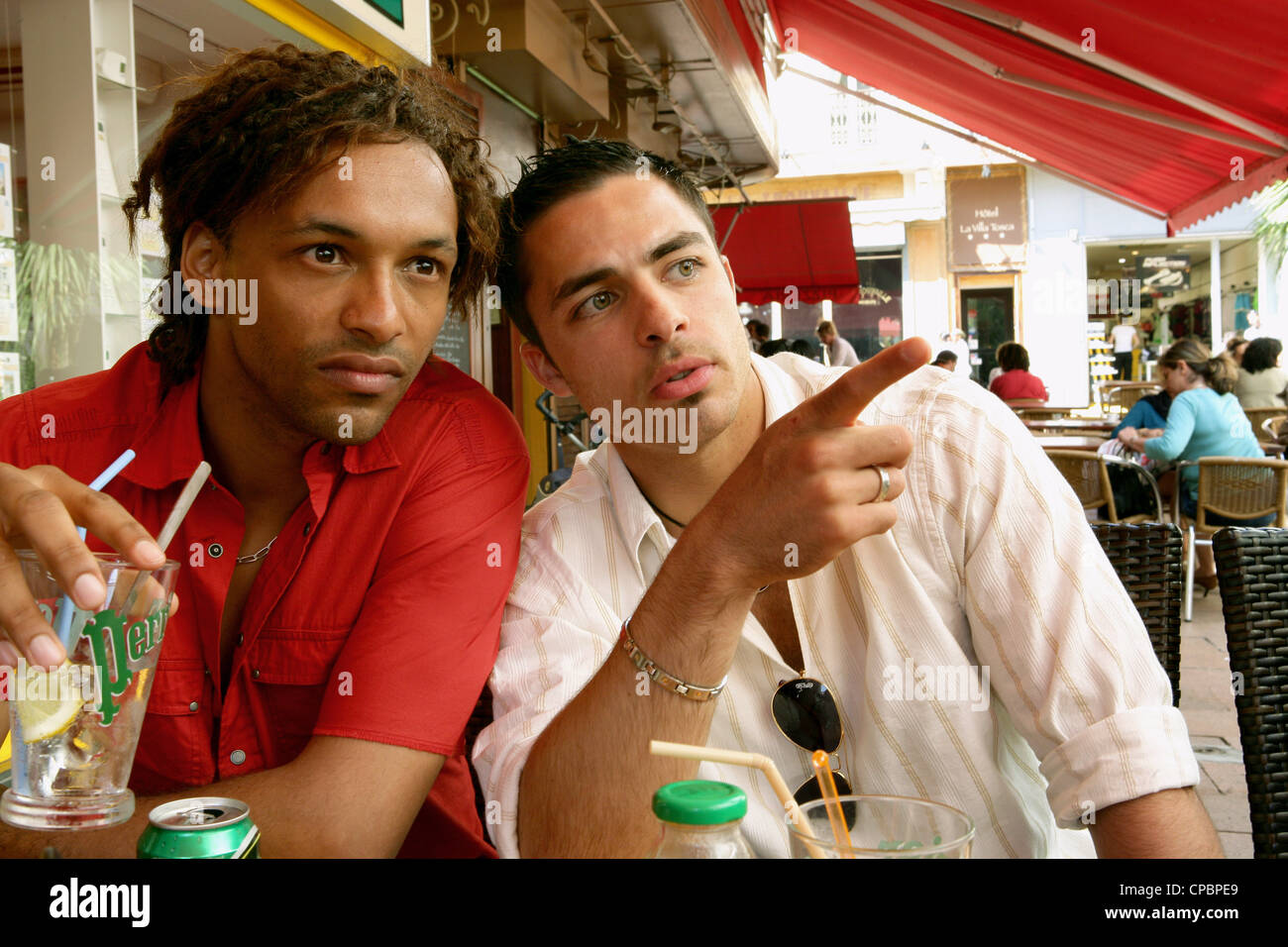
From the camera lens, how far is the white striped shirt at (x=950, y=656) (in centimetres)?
121

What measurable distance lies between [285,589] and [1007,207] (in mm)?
19122

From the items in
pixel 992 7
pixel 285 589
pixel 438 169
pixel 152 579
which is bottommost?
pixel 285 589

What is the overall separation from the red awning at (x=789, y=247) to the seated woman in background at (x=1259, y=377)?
378 cm

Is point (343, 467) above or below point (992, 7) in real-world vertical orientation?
below

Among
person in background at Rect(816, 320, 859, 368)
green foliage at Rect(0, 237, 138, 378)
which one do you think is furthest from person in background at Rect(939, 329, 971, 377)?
green foliage at Rect(0, 237, 138, 378)

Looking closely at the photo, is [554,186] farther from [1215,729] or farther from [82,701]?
[1215,729]

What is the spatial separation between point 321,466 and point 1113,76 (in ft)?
16.3

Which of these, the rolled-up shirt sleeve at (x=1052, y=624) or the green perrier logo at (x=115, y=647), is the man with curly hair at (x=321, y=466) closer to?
the green perrier logo at (x=115, y=647)

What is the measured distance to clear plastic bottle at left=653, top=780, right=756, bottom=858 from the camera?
67cm

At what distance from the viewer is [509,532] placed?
1548 mm

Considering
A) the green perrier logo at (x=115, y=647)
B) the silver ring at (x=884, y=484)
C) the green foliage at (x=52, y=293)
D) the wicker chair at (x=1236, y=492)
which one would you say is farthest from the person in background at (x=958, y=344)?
the green perrier logo at (x=115, y=647)

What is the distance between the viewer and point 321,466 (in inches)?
60.4

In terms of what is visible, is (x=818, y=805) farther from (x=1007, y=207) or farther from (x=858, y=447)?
(x=1007, y=207)
